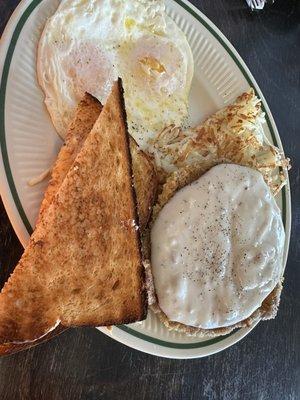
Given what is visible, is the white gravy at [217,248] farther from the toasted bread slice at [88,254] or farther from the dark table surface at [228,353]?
the dark table surface at [228,353]

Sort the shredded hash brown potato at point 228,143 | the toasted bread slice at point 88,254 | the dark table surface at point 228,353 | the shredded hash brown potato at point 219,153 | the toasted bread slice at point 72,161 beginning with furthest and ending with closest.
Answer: the shredded hash brown potato at point 228,143
the shredded hash brown potato at point 219,153
the dark table surface at point 228,353
the toasted bread slice at point 72,161
the toasted bread slice at point 88,254

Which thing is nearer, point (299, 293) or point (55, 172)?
point (55, 172)

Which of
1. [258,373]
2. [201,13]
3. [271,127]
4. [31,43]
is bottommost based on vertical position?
[258,373]

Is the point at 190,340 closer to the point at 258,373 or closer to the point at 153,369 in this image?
the point at 153,369

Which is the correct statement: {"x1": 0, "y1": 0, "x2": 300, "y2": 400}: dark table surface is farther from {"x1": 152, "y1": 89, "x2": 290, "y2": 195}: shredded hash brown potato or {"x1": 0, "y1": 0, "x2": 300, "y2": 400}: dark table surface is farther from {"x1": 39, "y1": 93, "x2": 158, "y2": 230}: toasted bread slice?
{"x1": 152, "y1": 89, "x2": 290, "y2": 195}: shredded hash brown potato

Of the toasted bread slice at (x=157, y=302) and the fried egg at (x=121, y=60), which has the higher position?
the fried egg at (x=121, y=60)

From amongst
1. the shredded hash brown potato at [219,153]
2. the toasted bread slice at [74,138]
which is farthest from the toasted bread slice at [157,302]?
the toasted bread slice at [74,138]

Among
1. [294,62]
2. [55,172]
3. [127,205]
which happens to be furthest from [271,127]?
[55,172]

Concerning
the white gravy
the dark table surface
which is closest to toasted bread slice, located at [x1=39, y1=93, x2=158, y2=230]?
the white gravy
